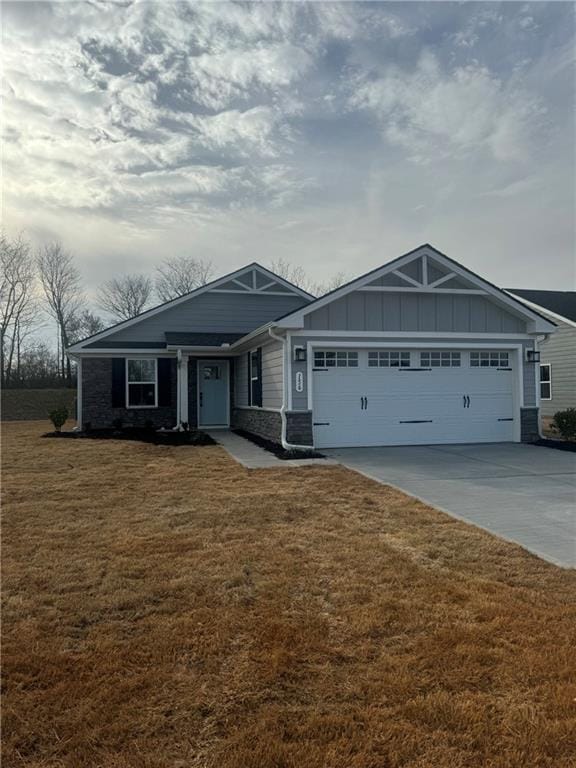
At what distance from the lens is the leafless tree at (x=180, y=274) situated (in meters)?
39.2

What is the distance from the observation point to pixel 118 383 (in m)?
16.4

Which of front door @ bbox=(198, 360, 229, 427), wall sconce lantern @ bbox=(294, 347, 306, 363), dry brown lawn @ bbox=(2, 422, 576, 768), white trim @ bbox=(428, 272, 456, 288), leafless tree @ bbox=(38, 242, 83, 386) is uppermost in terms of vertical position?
leafless tree @ bbox=(38, 242, 83, 386)

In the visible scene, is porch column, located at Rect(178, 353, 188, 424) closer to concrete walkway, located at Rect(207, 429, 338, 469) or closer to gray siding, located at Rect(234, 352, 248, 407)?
gray siding, located at Rect(234, 352, 248, 407)

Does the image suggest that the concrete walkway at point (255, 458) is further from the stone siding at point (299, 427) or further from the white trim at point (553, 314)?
the white trim at point (553, 314)

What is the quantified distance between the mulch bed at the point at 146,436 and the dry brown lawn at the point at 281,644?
7440 mm

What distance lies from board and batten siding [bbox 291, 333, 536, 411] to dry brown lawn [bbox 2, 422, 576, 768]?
553 cm

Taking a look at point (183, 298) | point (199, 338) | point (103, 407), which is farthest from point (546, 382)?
point (103, 407)

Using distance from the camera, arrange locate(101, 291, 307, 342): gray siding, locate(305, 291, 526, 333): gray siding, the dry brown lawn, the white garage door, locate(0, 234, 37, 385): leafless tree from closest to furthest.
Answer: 1. the dry brown lawn
2. locate(305, 291, 526, 333): gray siding
3. the white garage door
4. locate(101, 291, 307, 342): gray siding
5. locate(0, 234, 37, 385): leafless tree

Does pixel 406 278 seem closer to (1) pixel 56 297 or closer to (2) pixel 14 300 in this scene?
(2) pixel 14 300

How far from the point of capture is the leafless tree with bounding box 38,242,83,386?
1348 inches

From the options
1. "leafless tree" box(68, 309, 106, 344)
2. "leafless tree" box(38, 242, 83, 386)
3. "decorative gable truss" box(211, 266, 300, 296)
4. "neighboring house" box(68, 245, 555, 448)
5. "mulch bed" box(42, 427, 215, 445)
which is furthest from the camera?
"leafless tree" box(68, 309, 106, 344)

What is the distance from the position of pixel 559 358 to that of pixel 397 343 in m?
10.9

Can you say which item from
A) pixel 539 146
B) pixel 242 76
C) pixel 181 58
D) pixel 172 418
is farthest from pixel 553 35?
pixel 172 418

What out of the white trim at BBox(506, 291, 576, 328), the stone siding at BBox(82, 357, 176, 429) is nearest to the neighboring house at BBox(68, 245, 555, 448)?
the stone siding at BBox(82, 357, 176, 429)
